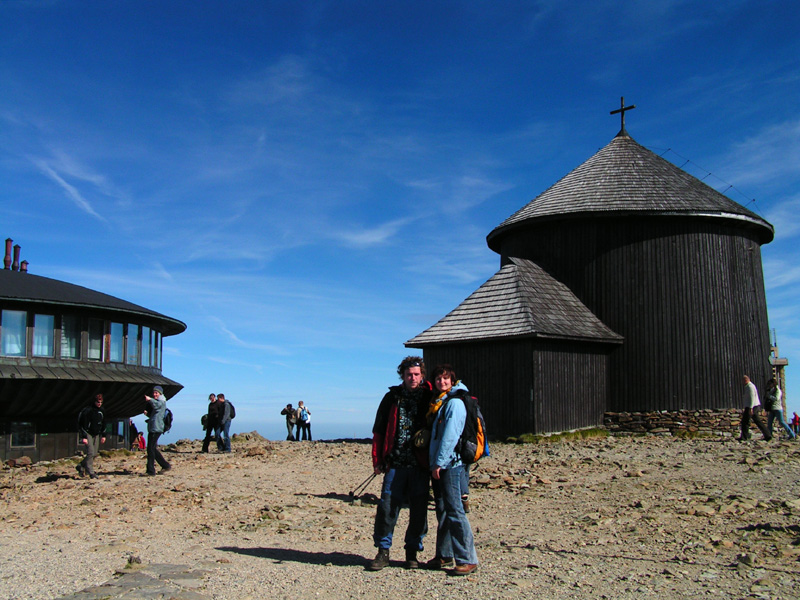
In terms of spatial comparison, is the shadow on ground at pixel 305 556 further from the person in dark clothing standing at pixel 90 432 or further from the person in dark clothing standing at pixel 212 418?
the person in dark clothing standing at pixel 212 418

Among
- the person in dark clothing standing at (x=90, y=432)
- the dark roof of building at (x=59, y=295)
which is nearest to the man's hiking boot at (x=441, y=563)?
the person in dark clothing standing at (x=90, y=432)

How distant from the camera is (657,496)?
10969 mm

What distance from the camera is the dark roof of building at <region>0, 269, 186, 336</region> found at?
22.1 m

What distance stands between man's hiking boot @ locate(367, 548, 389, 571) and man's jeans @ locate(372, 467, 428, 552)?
57mm

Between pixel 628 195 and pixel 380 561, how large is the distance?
1915 centimetres

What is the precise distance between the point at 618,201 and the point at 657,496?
1410cm

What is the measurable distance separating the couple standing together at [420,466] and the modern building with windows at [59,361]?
1808 cm

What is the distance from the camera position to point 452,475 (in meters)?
6.75

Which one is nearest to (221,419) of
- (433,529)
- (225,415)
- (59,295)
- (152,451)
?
(225,415)

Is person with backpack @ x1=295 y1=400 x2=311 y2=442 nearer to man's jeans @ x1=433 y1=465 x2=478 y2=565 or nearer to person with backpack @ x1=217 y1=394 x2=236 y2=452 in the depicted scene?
person with backpack @ x1=217 y1=394 x2=236 y2=452

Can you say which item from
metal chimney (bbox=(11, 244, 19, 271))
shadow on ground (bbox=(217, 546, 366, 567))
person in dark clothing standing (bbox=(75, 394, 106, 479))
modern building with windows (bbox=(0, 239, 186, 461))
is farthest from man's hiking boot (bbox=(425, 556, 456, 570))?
→ metal chimney (bbox=(11, 244, 19, 271))

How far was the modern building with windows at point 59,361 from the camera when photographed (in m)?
22.0

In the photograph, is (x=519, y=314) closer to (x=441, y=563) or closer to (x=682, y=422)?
(x=682, y=422)

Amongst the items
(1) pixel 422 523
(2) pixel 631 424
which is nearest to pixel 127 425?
(2) pixel 631 424
